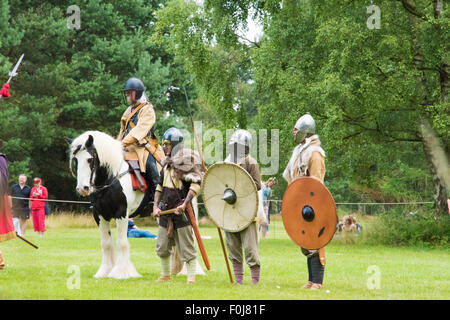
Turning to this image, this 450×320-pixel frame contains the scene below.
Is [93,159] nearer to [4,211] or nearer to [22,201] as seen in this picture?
[4,211]

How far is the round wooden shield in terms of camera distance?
304 inches

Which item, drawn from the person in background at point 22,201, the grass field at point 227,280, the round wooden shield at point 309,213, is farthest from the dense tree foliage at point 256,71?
the round wooden shield at point 309,213

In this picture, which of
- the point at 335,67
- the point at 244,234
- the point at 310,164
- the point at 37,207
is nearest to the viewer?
the point at 310,164

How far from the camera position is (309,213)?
25.8ft

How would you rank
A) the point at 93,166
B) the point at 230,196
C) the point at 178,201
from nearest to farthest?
the point at 230,196 < the point at 178,201 < the point at 93,166

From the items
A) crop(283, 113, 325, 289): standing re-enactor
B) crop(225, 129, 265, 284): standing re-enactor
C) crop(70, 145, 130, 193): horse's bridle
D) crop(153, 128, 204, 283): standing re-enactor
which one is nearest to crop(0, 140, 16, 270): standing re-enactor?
crop(70, 145, 130, 193): horse's bridle

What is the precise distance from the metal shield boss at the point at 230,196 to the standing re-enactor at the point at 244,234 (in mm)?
244

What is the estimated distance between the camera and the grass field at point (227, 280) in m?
7.85

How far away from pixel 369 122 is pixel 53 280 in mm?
12889

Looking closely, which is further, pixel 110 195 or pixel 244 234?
pixel 110 195

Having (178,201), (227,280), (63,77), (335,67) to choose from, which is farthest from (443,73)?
(63,77)

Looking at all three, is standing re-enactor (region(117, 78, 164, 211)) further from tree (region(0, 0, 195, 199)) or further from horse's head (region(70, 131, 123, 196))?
tree (region(0, 0, 195, 199))

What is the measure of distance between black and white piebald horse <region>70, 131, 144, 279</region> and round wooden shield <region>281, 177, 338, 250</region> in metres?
2.67

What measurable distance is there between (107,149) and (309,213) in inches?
123
